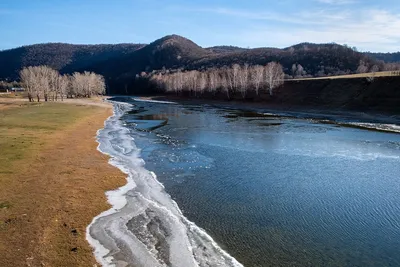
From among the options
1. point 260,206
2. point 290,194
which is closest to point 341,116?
point 290,194

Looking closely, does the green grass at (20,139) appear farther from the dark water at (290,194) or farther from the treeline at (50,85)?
the treeline at (50,85)

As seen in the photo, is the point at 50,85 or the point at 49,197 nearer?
the point at 49,197

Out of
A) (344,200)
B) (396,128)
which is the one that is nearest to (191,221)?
(344,200)

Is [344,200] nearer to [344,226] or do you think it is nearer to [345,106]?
[344,226]

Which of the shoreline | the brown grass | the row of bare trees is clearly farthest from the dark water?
the row of bare trees

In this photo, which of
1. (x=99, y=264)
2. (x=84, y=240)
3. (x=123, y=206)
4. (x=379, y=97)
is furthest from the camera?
(x=379, y=97)

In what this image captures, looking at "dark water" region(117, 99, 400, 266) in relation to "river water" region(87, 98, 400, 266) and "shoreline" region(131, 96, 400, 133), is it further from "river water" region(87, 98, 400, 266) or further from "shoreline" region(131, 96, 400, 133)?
"shoreline" region(131, 96, 400, 133)

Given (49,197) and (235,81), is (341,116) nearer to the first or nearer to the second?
(235,81)

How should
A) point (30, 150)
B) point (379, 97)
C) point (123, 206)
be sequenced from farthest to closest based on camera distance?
point (379, 97), point (30, 150), point (123, 206)

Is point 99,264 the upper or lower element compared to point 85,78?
lower
